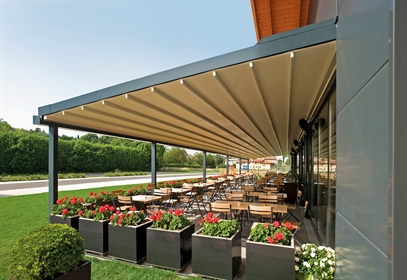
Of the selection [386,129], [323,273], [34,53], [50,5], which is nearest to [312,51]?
[386,129]

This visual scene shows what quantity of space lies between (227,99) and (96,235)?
3668 millimetres

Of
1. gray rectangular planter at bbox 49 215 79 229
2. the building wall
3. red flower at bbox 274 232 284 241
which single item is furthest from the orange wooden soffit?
gray rectangular planter at bbox 49 215 79 229

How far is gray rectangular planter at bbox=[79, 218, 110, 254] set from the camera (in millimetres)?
4246

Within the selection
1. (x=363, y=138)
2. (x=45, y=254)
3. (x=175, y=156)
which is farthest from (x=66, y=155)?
(x=363, y=138)

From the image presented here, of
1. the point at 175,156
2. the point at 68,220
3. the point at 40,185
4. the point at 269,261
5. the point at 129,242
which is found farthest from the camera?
the point at 175,156

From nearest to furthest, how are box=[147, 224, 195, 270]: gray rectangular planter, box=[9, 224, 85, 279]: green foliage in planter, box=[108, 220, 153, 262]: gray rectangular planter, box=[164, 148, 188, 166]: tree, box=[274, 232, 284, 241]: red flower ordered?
box=[9, 224, 85, 279]: green foliage in planter, box=[274, 232, 284, 241]: red flower, box=[147, 224, 195, 270]: gray rectangular planter, box=[108, 220, 153, 262]: gray rectangular planter, box=[164, 148, 188, 166]: tree

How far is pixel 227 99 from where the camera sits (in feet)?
16.0

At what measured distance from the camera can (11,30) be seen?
28.6 feet

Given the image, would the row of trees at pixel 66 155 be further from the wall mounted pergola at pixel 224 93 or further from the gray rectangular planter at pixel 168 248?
the gray rectangular planter at pixel 168 248

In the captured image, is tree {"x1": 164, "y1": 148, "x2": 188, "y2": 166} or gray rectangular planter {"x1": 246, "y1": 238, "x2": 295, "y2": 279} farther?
tree {"x1": 164, "y1": 148, "x2": 188, "y2": 166}

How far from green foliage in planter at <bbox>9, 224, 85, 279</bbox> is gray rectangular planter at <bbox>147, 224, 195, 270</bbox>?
4.09ft

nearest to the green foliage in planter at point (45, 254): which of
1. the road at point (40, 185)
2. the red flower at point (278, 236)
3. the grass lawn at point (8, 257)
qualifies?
the grass lawn at point (8, 257)

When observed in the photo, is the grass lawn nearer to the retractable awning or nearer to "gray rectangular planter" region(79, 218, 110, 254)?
"gray rectangular planter" region(79, 218, 110, 254)

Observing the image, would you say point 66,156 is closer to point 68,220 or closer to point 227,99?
point 68,220
